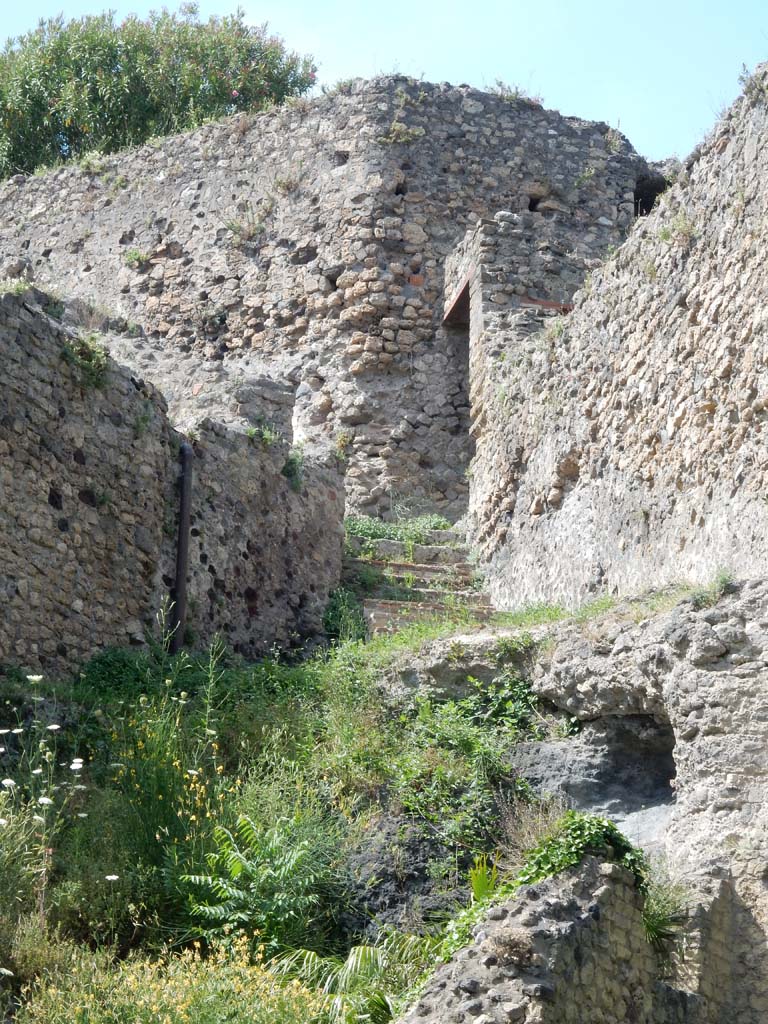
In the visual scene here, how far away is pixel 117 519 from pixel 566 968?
5598 mm

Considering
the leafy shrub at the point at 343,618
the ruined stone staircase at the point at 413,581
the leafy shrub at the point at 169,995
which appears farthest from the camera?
the ruined stone staircase at the point at 413,581

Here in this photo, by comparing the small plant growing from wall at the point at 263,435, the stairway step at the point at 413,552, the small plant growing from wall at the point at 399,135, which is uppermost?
the small plant growing from wall at the point at 399,135

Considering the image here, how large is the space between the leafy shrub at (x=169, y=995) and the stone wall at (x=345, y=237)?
9481 mm

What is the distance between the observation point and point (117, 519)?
10844 millimetres

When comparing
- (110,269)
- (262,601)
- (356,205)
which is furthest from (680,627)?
(110,269)

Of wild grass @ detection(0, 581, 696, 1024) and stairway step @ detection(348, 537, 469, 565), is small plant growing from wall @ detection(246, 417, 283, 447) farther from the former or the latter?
wild grass @ detection(0, 581, 696, 1024)

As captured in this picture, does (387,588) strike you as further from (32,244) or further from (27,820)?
(32,244)

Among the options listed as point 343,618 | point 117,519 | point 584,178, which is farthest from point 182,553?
point 584,178

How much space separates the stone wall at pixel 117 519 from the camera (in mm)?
9977

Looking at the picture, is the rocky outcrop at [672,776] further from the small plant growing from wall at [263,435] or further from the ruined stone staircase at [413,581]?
the small plant growing from wall at [263,435]

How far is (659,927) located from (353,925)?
5.60 ft

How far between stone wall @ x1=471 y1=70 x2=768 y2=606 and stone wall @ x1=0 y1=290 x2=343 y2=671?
2.05 metres

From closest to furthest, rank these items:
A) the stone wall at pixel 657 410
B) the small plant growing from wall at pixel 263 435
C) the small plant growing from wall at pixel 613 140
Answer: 1. the stone wall at pixel 657 410
2. the small plant growing from wall at pixel 263 435
3. the small plant growing from wall at pixel 613 140

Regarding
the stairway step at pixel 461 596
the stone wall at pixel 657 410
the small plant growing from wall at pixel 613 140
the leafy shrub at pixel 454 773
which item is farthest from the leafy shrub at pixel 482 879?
the small plant growing from wall at pixel 613 140
